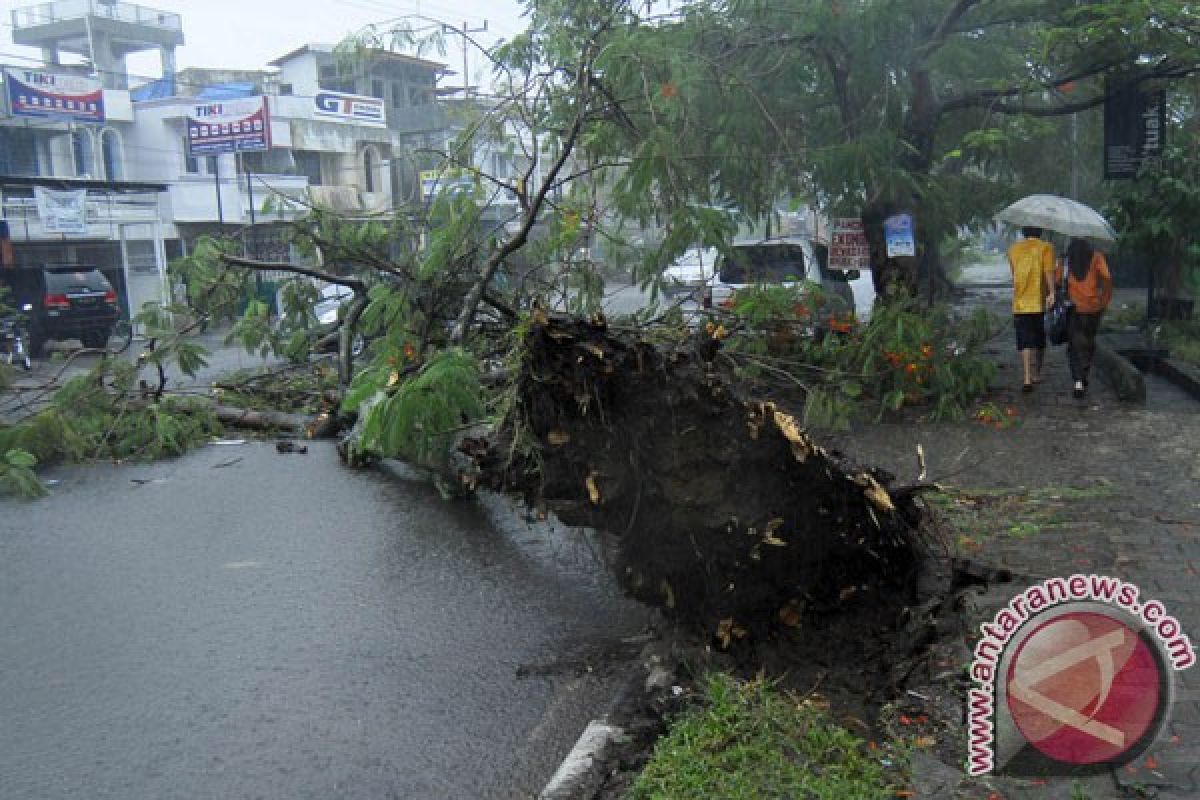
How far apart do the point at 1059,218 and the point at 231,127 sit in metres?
30.0

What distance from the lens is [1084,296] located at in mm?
10156

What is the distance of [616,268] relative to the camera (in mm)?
10180

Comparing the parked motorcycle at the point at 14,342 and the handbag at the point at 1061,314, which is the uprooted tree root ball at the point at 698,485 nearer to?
the handbag at the point at 1061,314

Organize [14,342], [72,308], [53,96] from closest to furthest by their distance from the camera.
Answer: [14,342]
[72,308]
[53,96]

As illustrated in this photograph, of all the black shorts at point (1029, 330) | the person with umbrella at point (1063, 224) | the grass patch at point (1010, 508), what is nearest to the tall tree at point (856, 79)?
the person with umbrella at point (1063, 224)

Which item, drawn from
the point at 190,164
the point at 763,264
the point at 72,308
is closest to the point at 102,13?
the point at 190,164

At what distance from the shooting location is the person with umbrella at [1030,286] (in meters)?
10.4

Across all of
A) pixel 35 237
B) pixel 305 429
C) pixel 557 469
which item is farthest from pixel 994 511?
pixel 35 237

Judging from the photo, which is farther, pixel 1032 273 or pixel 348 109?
pixel 348 109

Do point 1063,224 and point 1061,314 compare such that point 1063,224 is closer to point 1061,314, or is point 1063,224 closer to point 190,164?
point 1061,314

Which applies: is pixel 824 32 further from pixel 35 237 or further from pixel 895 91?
pixel 35 237

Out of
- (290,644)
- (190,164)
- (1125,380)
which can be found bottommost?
(290,644)

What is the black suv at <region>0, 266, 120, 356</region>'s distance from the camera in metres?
23.6

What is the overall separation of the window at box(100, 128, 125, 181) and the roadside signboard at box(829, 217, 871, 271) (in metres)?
32.6
